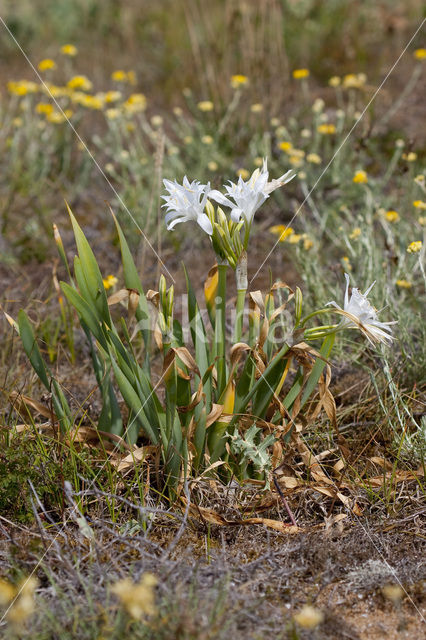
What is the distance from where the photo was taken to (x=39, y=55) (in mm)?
6109

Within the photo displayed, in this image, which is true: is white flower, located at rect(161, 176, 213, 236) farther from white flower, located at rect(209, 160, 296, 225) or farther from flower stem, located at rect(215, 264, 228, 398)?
flower stem, located at rect(215, 264, 228, 398)

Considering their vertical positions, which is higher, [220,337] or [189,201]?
[189,201]

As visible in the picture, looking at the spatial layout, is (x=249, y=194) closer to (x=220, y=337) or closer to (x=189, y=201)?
(x=189, y=201)

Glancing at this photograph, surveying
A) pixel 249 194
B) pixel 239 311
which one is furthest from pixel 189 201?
pixel 239 311

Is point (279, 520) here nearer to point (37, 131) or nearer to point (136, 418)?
point (136, 418)

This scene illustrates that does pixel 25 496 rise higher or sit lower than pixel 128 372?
lower

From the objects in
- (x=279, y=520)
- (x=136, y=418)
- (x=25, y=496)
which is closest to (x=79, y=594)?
(x=25, y=496)

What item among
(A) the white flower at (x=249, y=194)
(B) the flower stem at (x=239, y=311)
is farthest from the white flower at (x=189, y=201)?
(B) the flower stem at (x=239, y=311)

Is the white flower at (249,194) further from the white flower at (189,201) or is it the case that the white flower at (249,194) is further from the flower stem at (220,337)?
the flower stem at (220,337)

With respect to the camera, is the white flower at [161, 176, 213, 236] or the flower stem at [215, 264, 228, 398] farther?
the flower stem at [215, 264, 228, 398]

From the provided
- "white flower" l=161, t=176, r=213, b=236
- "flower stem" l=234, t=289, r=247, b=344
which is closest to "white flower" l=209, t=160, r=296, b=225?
"white flower" l=161, t=176, r=213, b=236

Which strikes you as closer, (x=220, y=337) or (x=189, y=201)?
(x=189, y=201)

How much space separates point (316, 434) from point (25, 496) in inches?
36.8

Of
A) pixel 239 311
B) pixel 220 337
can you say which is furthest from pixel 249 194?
pixel 220 337
